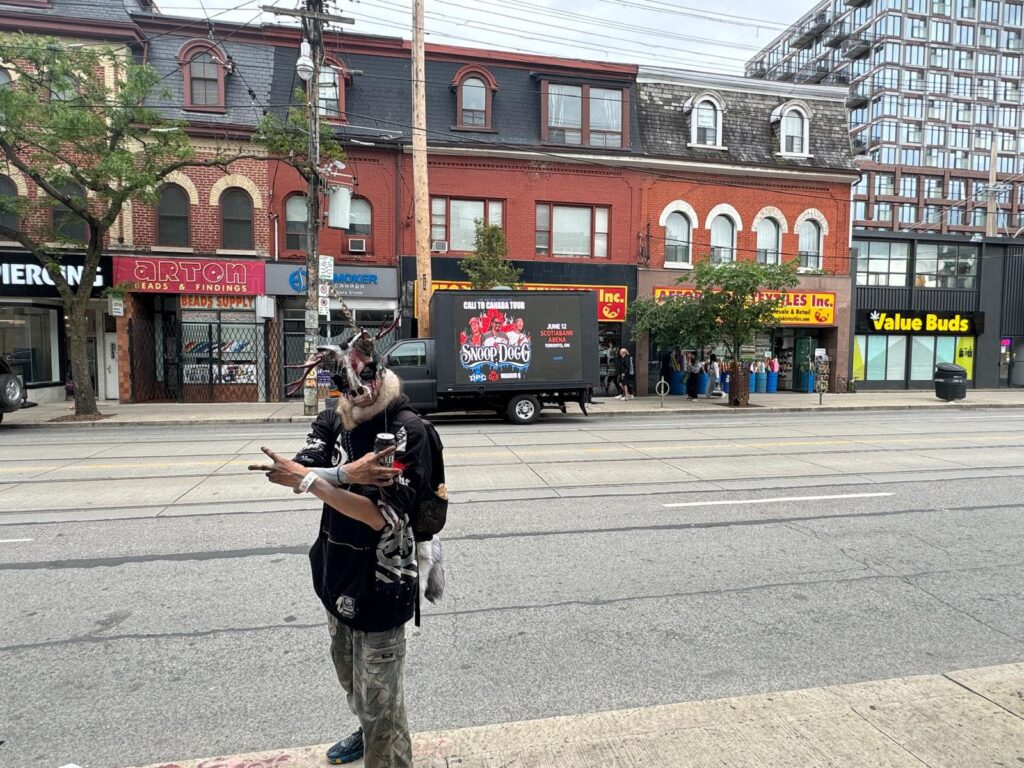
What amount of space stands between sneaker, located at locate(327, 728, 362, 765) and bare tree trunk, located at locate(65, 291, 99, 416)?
53.0 feet

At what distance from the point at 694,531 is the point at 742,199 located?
19.9m

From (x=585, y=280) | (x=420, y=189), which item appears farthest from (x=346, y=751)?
(x=585, y=280)

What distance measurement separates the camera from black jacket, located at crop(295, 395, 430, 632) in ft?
7.72

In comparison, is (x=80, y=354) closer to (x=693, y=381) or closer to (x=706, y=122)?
(x=693, y=381)

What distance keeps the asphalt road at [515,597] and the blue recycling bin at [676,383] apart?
14.0m

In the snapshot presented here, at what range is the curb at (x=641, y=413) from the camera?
1498cm

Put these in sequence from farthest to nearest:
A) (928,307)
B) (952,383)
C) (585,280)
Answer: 1. (928,307)
2. (585,280)
3. (952,383)

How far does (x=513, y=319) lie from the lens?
49.4 feet

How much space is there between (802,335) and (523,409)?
47.9ft

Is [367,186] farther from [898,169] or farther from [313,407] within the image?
[898,169]

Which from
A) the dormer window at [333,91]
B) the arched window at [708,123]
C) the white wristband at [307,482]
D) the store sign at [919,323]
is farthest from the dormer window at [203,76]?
the store sign at [919,323]

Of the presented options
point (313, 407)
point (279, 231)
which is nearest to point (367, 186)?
point (279, 231)

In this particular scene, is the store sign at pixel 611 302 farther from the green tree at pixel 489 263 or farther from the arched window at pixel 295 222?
the arched window at pixel 295 222

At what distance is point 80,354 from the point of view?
1552 cm
